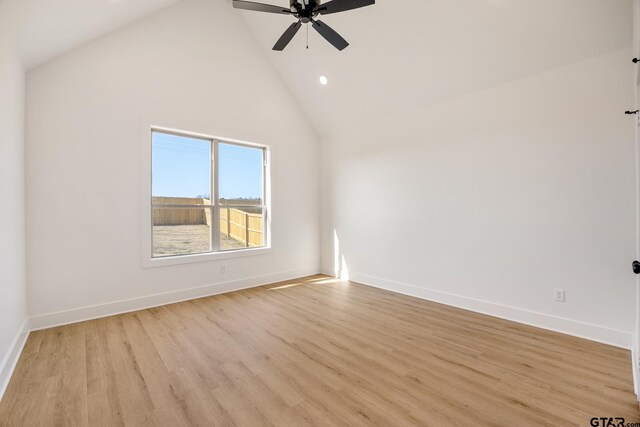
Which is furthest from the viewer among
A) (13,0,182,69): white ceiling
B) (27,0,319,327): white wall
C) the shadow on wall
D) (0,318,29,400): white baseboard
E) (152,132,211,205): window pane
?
the shadow on wall

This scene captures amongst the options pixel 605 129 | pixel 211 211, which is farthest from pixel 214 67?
pixel 605 129

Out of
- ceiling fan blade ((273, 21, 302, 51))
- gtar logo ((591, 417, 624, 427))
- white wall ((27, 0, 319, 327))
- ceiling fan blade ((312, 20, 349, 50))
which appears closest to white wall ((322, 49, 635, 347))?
gtar logo ((591, 417, 624, 427))

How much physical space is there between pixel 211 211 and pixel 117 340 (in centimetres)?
198

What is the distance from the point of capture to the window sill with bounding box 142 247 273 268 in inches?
139

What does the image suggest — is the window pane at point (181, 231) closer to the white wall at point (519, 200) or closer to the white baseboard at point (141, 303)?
the white baseboard at point (141, 303)

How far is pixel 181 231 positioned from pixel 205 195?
0.60m

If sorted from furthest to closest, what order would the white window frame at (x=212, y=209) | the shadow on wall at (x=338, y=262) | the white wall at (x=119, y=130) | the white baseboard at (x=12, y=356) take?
the shadow on wall at (x=338, y=262)
the white window frame at (x=212, y=209)
the white wall at (x=119, y=130)
the white baseboard at (x=12, y=356)

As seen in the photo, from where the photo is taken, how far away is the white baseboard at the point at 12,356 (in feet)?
6.35

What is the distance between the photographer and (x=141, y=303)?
3428mm

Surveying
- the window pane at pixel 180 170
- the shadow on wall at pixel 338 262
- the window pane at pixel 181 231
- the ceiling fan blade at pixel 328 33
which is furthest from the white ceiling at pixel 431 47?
the window pane at pixel 181 231

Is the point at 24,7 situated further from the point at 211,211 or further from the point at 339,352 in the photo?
the point at 339,352

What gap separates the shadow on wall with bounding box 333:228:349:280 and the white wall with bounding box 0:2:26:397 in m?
3.88

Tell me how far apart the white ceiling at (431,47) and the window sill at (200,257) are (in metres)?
2.55

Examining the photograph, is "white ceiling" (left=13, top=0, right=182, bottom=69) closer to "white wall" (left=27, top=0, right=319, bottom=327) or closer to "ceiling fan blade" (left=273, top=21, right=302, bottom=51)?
"white wall" (left=27, top=0, right=319, bottom=327)
